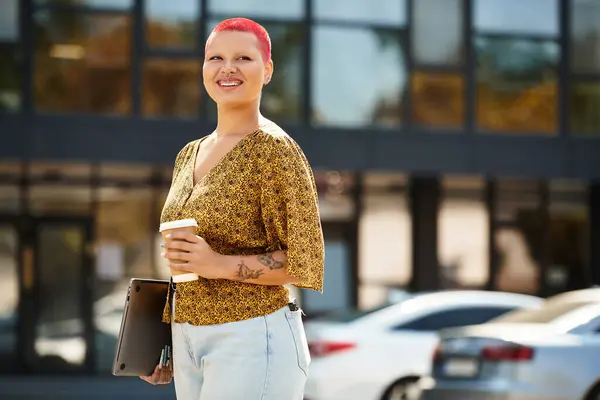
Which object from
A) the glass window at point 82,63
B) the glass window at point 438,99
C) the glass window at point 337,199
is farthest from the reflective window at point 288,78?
the glass window at point 82,63

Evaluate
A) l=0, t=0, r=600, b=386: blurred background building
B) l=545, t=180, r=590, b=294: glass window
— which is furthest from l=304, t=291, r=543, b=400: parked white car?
l=545, t=180, r=590, b=294: glass window

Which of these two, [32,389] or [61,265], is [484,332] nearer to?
[32,389]

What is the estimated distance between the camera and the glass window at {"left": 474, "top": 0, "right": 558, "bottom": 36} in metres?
18.3

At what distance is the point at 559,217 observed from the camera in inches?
762

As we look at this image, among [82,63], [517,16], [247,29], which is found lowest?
[247,29]

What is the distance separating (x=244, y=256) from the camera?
283cm

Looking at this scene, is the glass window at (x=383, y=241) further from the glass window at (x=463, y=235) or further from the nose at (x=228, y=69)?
the nose at (x=228, y=69)

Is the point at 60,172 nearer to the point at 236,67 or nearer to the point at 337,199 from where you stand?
the point at 337,199

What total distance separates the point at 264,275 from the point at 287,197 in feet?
0.65

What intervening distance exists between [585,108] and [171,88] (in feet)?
21.9

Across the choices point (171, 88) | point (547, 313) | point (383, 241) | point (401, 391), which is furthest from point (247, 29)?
point (383, 241)

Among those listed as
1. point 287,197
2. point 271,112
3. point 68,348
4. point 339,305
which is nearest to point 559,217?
point 339,305

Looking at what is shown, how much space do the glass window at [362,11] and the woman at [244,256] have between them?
14.9 meters

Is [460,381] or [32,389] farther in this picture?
[32,389]
